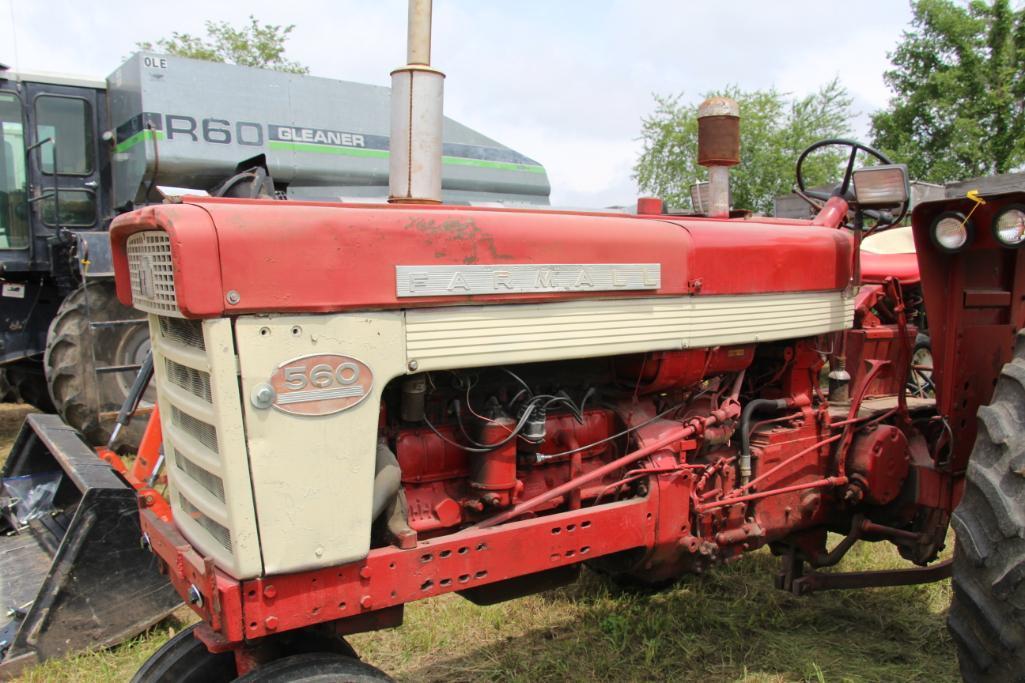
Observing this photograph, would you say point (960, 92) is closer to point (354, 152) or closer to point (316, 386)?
point (354, 152)

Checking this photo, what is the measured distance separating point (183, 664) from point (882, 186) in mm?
2600

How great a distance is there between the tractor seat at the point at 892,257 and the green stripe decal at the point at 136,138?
6.01m

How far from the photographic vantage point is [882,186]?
274cm

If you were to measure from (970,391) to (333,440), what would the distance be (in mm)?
2301

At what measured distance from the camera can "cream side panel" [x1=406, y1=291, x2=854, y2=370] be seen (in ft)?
6.55

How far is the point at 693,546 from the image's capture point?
2.54 meters

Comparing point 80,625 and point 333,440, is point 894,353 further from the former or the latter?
point 80,625

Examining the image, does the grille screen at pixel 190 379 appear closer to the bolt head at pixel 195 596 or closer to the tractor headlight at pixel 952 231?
the bolt head at pixel 195 596

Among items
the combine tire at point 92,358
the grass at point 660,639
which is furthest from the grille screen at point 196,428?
the combine tire at point 92,358

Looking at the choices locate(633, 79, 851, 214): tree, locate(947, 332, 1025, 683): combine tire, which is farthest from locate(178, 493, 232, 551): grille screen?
locate(633, 79, 851, 214): tree

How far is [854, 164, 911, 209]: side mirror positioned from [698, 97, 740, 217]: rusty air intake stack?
0.46 metres

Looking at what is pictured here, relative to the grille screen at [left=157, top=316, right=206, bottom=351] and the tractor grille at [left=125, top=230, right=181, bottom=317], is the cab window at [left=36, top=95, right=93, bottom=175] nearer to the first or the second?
the tractor grille at [left=125, top=230, right=181, bottom=317]

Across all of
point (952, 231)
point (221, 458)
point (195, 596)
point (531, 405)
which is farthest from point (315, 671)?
point (952, 231)

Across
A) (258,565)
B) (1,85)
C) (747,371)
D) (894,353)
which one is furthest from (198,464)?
(1,85)
